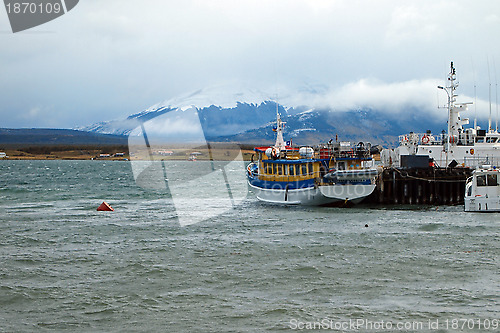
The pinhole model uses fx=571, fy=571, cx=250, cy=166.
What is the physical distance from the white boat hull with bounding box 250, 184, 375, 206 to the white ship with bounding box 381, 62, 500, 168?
14.4 m

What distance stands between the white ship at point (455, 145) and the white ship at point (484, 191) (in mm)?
15846

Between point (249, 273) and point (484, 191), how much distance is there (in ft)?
77.8

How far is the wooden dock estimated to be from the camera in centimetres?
5109

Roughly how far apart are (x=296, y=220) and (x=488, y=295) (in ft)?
73.2

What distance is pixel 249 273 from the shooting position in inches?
997

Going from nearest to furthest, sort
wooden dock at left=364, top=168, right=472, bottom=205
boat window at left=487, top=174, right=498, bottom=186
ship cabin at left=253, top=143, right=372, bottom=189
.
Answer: boat window at left=487, top=174, right=498, bottom=186 < ship cabin at left=253, top=143, right=372, bottom=189 < wooden dock at left=364, top=168, right=472, bottom=205

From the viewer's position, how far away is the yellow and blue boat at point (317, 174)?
48.6 m

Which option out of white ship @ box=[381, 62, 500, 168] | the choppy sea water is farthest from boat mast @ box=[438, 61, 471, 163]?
the choppy sea water

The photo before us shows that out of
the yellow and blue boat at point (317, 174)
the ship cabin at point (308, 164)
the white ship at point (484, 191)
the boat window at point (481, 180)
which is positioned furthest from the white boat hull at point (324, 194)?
the boat window at point (481, 180)

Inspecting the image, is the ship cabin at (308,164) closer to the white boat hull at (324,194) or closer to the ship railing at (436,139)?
the white boat hull at (324,194)

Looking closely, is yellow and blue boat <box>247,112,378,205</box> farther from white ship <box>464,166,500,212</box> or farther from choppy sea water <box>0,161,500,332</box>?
white ship <box>464,166,500,212</box>

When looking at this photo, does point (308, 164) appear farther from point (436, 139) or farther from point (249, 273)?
point (249, 273)

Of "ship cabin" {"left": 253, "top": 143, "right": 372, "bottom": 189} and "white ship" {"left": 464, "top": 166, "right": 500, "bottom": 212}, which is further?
"ship cabin" {"left": 253, "top": 143, "right": 372, "bottom": 189}

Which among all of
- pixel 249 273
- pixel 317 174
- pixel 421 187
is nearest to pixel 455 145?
pixel 421 187
